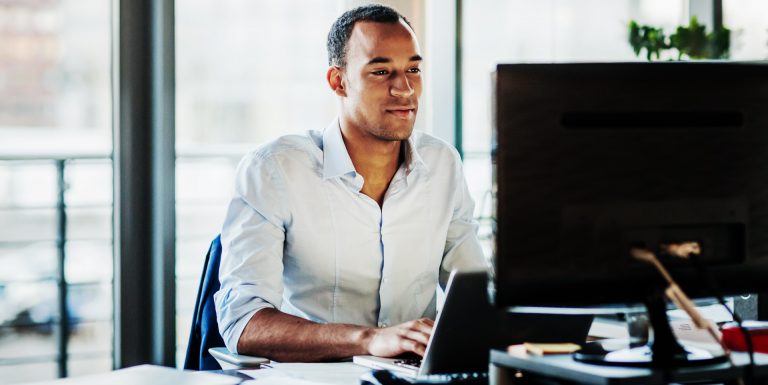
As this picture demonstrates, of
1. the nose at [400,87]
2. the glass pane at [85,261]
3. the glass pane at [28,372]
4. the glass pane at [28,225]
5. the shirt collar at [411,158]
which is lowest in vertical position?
the glass pane at [28,372]

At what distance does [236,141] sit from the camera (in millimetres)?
3418

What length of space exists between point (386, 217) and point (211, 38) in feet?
4.65

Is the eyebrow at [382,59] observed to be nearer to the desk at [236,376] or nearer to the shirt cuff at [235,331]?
the shirt cuff at [235,331]

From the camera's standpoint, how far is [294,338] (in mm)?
1793

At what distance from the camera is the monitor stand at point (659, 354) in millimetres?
1171

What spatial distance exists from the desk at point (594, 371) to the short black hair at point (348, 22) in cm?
111

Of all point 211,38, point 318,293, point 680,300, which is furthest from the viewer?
point 211,38

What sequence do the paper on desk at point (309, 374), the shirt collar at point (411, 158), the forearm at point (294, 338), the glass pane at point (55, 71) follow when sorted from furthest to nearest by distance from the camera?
the glass pane at point (55, 71), the shirt collar at point (411, 158), the forearm at point (294, 338), the paper on desk at point (309, 374)

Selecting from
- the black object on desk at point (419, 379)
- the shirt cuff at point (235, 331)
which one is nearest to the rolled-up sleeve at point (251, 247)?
the shirt cuff at point (235, 331)

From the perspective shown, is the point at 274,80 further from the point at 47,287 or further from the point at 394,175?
the point at 394,175

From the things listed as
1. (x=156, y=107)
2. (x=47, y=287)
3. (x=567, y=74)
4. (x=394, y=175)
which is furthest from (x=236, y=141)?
(x=567, y=74)

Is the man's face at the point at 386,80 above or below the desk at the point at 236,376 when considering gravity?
above

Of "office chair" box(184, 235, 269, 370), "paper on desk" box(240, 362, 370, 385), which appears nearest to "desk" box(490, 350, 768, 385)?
"paper on desk" box(240, 362, 370, 385)

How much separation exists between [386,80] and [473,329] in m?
0.86
